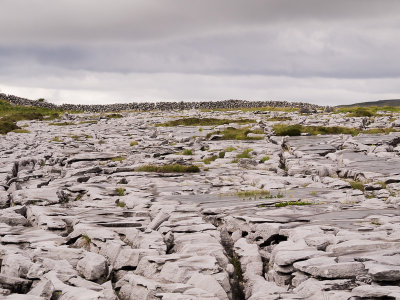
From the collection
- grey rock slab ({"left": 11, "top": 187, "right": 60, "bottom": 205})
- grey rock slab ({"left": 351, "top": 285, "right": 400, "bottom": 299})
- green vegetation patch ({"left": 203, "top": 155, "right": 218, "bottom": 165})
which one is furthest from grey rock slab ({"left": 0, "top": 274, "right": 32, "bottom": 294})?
green vegetation patch ({"left": 203, "top": 155, "right": 218, "bottom": 165})

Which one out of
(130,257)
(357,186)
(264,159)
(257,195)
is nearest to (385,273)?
(130,257)

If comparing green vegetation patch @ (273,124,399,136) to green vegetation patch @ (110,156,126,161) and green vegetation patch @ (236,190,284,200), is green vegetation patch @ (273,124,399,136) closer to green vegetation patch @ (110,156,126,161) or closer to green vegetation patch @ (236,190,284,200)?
green vegetation patch @ (110,156,126,161)

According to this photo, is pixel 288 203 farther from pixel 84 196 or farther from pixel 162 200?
pixel 84 196

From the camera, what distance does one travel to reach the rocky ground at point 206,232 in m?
9.96

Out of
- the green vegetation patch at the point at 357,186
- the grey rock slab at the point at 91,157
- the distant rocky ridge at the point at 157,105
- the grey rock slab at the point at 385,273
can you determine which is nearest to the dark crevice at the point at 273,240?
the grey rock slab at the point at 385,273

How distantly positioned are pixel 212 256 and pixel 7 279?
545 centimetres

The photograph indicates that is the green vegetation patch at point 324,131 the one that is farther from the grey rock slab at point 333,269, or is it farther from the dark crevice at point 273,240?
the grey rock slab at point 333,269

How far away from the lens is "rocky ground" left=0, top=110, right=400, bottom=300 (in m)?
9.96

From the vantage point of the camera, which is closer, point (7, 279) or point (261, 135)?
point (7, 279)

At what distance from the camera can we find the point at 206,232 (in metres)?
13.9

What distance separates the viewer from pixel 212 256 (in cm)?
1172

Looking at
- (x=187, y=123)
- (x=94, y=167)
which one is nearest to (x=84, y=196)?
(x=94, y=167)

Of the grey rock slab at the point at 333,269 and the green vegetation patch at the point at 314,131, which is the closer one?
the grey rock slab at the point at 333,269

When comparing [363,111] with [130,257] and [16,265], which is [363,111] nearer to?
[130,257]
